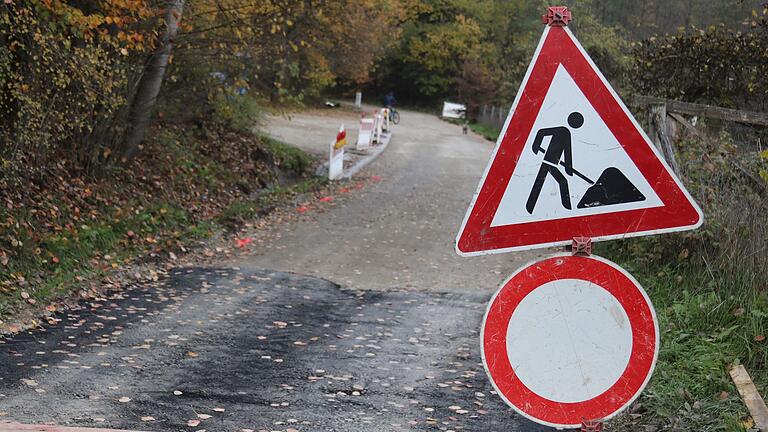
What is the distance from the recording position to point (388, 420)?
5.93 m

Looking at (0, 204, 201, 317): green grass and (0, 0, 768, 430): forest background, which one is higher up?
(0, 0, 768, 430): forest background

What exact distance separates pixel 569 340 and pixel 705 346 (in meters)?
3.14

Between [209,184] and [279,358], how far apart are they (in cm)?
1096

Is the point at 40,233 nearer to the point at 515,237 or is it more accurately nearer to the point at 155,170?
the point at 155,170

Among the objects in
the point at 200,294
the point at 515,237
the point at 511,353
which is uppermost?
the point at 515,237

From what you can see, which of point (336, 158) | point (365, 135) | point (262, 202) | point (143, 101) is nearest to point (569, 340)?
point (143, 101)

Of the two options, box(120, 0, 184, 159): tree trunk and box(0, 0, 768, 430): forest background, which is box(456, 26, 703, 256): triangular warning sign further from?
box(120, 0, 184, 159): tree trunk

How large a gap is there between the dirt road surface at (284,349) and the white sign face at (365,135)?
51.8ft

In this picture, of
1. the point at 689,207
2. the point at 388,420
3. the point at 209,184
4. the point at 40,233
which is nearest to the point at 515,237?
the point at 689,207

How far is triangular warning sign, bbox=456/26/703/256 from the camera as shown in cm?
356

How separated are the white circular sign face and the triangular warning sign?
0.23 metres

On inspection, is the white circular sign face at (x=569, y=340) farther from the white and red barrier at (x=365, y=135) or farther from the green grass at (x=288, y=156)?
the white and red barrier at (x=365, y=135)

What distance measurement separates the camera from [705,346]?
6285mm

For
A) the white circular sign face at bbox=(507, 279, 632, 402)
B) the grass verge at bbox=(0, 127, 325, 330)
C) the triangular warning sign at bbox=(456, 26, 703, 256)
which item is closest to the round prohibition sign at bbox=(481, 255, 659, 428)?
the white circular sign face at bbox=(507, 279, 632, 402)
